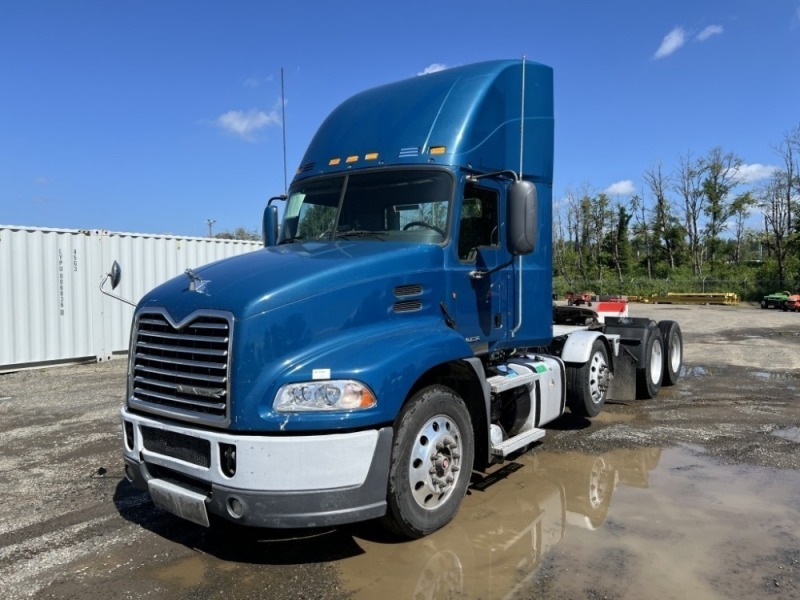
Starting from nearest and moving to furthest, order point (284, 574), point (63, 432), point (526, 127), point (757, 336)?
point (284, 574), point (526, 127), point (63, 432), point (757, 336)

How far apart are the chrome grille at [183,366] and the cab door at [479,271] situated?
72.1 inches

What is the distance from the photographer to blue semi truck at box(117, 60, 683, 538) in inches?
144

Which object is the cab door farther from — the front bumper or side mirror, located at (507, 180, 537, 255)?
the front bumper

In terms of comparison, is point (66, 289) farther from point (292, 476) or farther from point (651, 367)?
point (292, 476)

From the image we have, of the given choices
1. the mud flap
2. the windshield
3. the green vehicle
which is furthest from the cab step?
the green vehicle

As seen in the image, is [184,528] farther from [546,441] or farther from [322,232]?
[546,441]

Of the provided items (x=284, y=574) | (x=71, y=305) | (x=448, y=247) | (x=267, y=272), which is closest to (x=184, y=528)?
(x=284, y=574)

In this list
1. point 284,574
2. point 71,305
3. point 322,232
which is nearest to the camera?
point 284,574

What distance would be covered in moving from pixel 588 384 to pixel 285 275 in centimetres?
440

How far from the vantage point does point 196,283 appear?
421 cm

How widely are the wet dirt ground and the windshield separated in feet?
7.41

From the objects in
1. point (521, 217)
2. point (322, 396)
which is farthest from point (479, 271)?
point (322, 396)

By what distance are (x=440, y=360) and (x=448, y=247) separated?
3.40 feet

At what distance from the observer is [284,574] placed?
3.91 meters
